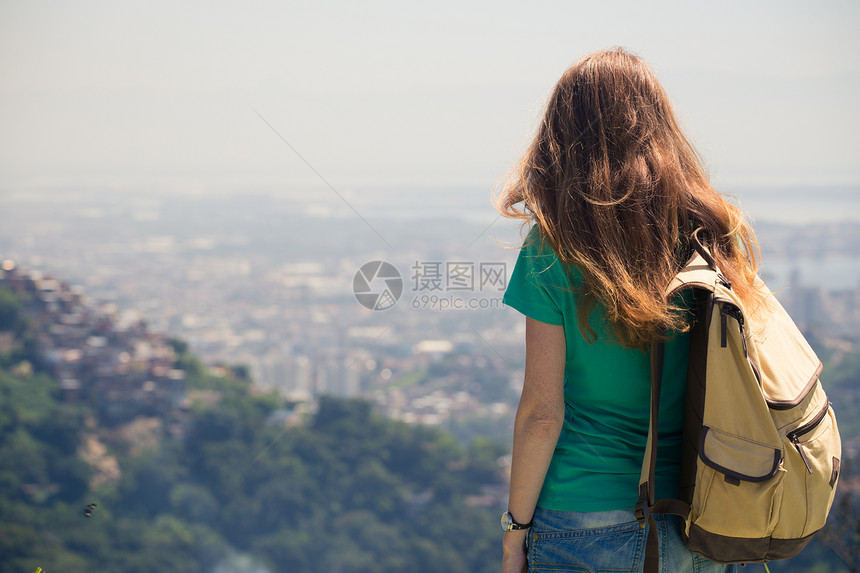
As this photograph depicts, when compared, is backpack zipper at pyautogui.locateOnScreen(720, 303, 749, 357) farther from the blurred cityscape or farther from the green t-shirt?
the blurred cityscape

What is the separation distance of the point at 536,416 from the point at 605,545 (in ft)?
0.73

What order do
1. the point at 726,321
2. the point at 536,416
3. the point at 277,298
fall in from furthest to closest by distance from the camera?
the point at 277,298 < the point at 536,416 < the point at 726,321

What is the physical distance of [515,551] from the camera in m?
0.99

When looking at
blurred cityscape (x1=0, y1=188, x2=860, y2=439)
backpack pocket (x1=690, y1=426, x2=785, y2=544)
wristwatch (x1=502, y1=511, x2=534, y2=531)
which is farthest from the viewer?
blurred cityscape (x1=0, y1=188, x2=860, y2=439)

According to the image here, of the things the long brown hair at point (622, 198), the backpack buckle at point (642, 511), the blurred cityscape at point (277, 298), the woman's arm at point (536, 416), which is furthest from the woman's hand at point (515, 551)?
the blurred cityscape at point (277, 298)

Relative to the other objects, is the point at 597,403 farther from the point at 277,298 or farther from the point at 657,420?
the point at 277,298

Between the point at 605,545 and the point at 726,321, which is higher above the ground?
the point at 726,321

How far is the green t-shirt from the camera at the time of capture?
916 mm

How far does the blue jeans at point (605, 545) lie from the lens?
3.03 feet

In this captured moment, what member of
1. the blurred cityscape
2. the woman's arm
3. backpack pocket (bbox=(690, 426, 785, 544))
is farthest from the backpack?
the blurred cityscape

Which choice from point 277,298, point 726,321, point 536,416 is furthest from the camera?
point 277,298

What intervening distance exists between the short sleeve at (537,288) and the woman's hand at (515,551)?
35cm

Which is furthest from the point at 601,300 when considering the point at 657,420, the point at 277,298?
the point at 277,298

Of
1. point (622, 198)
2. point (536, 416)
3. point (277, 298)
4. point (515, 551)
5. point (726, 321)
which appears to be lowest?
point (277, 298)
